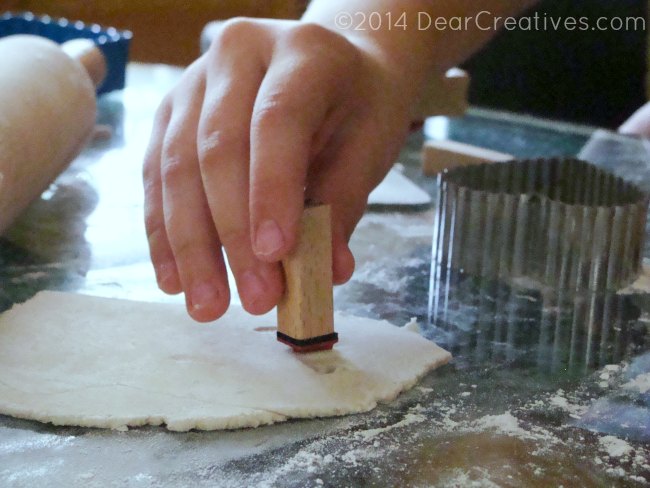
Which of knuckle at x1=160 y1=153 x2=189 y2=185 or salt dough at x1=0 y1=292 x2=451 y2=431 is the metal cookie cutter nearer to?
salt dough at x1=0 y1=292 x2=451 y2=431

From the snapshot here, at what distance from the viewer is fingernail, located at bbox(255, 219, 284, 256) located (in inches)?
26.6

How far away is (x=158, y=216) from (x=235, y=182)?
124mm

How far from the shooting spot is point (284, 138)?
72 centimetres

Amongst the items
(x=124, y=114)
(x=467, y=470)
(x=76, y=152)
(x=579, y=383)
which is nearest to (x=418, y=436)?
(x=467, y=470)

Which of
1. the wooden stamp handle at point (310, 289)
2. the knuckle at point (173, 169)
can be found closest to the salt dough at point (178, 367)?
the wooden stamp handle at point (310, 289)

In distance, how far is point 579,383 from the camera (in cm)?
73

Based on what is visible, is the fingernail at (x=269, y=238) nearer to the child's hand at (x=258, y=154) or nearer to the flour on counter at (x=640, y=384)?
the child's hand at (x=258, y=154)

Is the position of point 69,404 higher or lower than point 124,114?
lower

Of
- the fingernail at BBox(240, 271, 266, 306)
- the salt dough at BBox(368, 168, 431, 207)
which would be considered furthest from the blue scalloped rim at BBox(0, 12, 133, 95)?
the fingernail at BBox(240, 271, 266, 306)

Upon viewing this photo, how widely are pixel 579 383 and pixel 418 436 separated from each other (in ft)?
0.61

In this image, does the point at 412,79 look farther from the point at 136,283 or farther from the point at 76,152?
the point at 76,152

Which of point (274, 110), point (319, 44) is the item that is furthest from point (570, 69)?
point (274, 110)

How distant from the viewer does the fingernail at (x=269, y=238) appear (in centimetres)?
68

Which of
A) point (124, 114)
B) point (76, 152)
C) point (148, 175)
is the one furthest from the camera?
point (124, 114)
